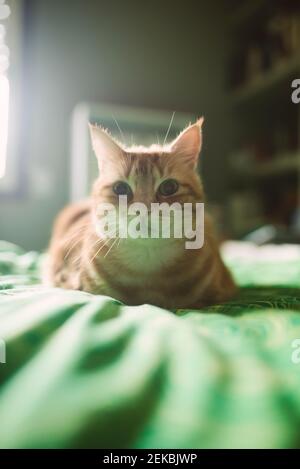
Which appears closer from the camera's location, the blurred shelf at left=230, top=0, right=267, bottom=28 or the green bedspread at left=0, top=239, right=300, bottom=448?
the green bedspread at left=0, top=239, right=300, bottom=448

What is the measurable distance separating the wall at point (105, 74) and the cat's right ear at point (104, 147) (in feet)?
6.93

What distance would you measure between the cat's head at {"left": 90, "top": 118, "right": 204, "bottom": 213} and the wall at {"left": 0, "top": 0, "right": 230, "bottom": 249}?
209 cm

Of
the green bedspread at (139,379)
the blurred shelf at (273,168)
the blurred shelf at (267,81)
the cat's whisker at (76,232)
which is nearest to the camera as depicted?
the green bedspread at (139,379)

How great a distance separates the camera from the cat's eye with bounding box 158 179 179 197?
74 cm

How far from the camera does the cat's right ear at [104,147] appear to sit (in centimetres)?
77

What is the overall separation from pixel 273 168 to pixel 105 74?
1355 millimetres

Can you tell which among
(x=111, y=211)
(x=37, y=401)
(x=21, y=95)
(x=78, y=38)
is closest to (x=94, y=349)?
(x=37, y=401)

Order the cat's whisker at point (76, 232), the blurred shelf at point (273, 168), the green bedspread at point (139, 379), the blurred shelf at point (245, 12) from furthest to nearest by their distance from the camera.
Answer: the blurred shelf at point (245, 12) < the blurred shelf at point (273, 168) < the cat's whisker at point (76, 232) < the green bedspread at point (139, 379)

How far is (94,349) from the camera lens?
428 mm

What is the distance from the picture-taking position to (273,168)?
3.02m

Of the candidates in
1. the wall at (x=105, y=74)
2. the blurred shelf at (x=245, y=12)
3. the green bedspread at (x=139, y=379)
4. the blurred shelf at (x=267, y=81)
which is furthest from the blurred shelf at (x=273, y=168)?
the green bedspread at (x=139, y=379)

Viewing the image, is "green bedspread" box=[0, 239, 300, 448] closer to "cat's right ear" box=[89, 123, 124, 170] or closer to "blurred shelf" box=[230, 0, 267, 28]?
"cat's right ear" box=[89, 123, 124, 170]

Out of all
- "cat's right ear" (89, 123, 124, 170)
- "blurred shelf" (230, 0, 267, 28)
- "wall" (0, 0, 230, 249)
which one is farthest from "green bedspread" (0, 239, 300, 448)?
"blurred shelf" (230, 0, 267, 28)

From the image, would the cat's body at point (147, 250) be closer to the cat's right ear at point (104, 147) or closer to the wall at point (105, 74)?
the cat's right ear at point (104, 147)
